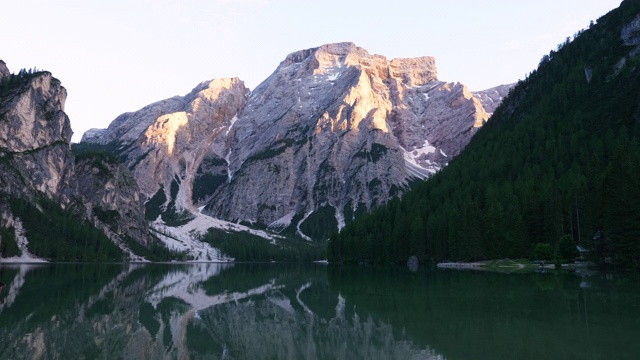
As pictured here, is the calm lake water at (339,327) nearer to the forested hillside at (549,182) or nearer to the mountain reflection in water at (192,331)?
the mountain reflection in water at (192,331)

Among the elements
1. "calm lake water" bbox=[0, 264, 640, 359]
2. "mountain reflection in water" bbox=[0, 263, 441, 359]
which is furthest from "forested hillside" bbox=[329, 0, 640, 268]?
"mountain reflection in water" bbox=[0, 263, 441, 359]

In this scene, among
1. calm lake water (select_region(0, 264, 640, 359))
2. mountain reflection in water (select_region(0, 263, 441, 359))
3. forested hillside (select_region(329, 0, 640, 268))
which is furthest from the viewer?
forested hillside (select_region(329, 0, 640, 268))

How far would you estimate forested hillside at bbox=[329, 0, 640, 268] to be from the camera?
246ft

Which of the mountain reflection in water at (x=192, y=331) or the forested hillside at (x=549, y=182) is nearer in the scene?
the mountain reflection in water at (x=192, y=331)

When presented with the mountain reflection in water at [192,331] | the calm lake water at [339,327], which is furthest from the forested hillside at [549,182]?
the mountain reflection in water at [192,331]

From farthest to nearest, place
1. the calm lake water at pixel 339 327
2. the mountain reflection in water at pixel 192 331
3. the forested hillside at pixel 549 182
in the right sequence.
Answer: the forested hillside at pixel 549 182
the mountain reflection in water at pixel 192 331
the calm lake water at pixel 339 327

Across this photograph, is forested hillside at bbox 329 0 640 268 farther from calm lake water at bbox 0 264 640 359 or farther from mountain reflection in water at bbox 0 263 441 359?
mountain reflection in water at bbox 0 263 441 359

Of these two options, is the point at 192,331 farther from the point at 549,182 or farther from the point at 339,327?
the point at 549,182

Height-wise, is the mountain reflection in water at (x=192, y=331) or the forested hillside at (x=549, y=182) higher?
the forested hillside at (x=549, y=182)

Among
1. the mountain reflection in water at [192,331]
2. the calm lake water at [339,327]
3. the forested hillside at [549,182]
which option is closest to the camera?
the calm lake water at [339,327]

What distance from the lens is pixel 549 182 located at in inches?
4552

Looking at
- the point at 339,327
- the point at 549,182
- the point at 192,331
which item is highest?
the point at 549,182

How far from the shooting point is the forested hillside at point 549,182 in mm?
74875

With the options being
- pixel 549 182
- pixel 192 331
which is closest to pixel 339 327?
pixel 192 331
